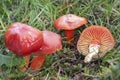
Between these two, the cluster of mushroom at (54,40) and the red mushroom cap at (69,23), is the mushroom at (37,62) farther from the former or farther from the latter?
the red mushroom cap at (69,23)

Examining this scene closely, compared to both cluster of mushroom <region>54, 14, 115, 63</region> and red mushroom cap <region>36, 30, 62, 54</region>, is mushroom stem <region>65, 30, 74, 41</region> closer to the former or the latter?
cluster of mushroom <region>54, 14, 115, 63</region>

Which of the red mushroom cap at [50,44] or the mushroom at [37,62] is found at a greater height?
the red mushroom cap at [50,44]

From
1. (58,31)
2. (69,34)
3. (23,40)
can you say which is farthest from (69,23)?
(23,40)

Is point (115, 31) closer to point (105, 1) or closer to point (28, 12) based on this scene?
point (105, 1)

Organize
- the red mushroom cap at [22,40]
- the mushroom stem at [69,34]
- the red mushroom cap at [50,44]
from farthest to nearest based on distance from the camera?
the mushroom stem at [69,34]
the red mushroom cap at [50,44]
the red mushroom cap at [22,40]

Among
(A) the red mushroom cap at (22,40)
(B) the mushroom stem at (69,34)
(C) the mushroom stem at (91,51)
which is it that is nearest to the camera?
(A) the red mushroom cap at (22,40)

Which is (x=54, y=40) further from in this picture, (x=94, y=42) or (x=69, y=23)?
(x=94, y=42)

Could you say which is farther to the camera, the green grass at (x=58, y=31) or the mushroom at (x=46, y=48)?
the green grass at (x=58, y=31)

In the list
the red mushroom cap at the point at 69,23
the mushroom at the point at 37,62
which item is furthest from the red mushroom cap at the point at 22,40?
the red mushroom cap at the point at 69,23
